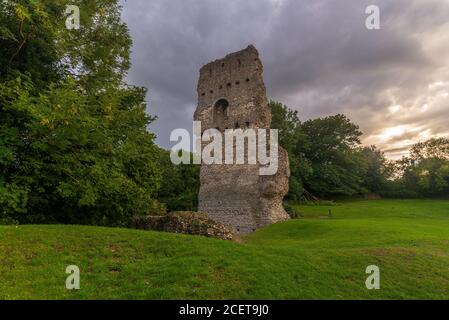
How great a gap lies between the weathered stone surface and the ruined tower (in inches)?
374

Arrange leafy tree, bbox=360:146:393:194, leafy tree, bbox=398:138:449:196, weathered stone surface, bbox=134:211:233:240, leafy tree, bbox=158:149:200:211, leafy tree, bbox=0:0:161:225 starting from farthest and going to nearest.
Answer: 1. leafy tree, bbox=360:146:393:194
2. leafy tree, bbox=398:138:449:196
3. leafy tree, bbox=158:149:200:211
4. weathered stone surface, bbox=134:211:233:240
5. leafy tree, bbox=0:0:161:225

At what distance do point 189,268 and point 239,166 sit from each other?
56.1ft

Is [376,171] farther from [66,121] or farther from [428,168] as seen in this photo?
[66,121]

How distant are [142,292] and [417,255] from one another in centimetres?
1004

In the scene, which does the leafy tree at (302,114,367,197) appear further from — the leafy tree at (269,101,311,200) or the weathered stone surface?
the weathered stone surface

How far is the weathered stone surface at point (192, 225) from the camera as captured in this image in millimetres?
14406

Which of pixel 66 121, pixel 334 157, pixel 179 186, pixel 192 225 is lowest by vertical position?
pixel 192 225

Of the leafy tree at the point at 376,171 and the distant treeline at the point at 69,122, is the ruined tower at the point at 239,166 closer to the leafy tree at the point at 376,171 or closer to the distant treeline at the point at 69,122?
the distant treeline at the point at 69,122

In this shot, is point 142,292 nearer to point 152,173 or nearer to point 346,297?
point 346,297

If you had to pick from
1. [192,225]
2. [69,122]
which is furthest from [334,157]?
[69,122]

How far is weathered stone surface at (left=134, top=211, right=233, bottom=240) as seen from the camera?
47.3 ft

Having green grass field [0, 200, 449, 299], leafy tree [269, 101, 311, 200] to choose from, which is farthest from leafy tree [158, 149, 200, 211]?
green grass field [0, 200, 449, 299]

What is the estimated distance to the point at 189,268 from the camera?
877 cm

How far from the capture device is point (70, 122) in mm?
12352
